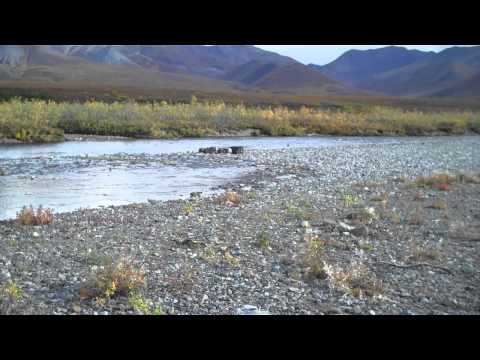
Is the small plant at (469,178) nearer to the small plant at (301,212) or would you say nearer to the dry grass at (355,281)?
the small plant at (301,212)

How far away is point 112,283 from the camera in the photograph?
6.58 m

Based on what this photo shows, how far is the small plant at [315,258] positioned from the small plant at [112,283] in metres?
2.36

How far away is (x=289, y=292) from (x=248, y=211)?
5656 mm

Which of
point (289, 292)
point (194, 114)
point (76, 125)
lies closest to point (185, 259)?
point (289, 292)

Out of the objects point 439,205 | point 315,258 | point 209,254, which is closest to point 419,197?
point 439,205

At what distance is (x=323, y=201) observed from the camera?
14031mm

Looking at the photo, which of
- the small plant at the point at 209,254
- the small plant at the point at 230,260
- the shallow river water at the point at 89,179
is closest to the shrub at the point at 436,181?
the shallow river water at the point at 89,179

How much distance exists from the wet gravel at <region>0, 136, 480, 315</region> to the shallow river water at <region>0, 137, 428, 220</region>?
2.11m

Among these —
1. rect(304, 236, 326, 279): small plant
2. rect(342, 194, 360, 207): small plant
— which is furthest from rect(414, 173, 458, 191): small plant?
rect(304, 236, 326, 279): small plant

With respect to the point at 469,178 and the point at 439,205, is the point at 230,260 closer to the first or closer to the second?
the point at 439,205
